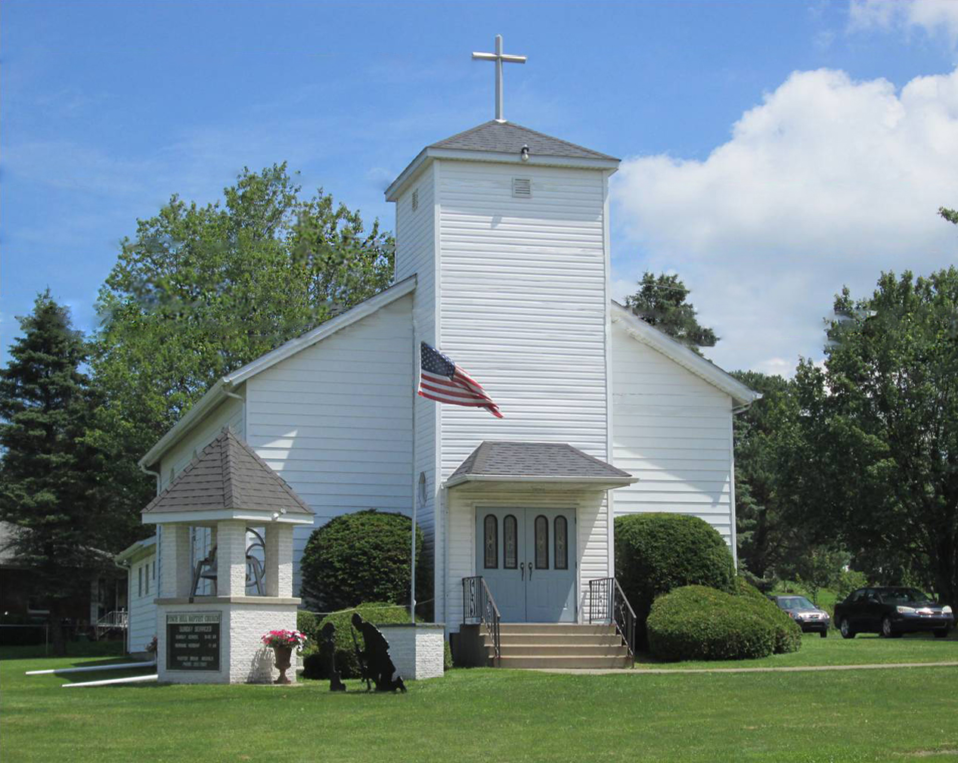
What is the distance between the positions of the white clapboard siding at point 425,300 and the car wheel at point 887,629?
17440 mm

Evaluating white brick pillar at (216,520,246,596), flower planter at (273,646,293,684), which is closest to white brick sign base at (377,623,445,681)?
flower planter at (273,646,293,684)

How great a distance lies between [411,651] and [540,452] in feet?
20.9

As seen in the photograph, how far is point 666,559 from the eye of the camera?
25.0 metres

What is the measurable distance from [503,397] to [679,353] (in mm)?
4344

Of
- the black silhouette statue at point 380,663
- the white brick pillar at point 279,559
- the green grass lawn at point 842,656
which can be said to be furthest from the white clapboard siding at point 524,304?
the black silhouette statue at point 380,663

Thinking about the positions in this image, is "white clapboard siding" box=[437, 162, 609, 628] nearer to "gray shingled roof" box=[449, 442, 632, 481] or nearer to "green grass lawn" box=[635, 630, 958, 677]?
"gray shingled roof" box=[449, 442, 632, 481]

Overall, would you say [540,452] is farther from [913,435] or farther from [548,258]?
[913,435]

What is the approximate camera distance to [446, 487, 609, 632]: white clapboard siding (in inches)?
982

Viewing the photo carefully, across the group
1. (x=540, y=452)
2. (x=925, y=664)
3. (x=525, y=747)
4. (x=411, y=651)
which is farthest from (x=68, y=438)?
(x=525, y=747)

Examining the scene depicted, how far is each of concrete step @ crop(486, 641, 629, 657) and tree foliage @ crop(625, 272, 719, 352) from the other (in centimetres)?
4335

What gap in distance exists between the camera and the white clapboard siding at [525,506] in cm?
2494

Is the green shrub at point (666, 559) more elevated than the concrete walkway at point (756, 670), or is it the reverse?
the green shrub at point (666, 559)

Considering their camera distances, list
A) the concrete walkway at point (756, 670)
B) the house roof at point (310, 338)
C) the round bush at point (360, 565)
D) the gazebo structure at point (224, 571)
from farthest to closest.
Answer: the house roof at point (310, 338)
the round bush at point (360, 565)
the gazebo structure at point (224, 571)
the concrete walkway at point (756, 670)

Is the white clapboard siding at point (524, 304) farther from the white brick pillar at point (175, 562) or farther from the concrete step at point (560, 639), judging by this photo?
the white brick pillar at point (175, 562)
